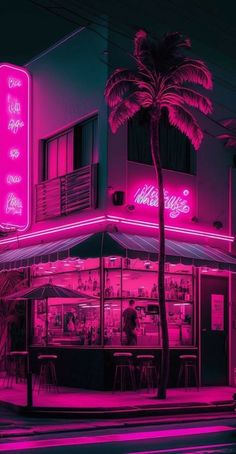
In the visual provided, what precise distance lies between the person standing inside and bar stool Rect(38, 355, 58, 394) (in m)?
2.15

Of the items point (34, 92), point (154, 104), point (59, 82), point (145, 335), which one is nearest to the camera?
point (154, 104)

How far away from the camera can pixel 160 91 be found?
61.8 ft

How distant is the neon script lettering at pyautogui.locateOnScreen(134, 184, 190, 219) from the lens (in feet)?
70.1

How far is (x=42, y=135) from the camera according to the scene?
80.2 ft

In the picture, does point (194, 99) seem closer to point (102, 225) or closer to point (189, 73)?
point (189, 73)

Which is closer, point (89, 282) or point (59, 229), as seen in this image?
point (89, 282)

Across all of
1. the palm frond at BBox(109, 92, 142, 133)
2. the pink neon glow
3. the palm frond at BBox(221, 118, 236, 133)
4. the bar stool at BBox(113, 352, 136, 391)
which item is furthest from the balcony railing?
the pink neon glow

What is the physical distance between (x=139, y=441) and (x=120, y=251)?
7.45 meters

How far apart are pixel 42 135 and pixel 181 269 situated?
650cm

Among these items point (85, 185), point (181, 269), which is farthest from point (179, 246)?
point (85, 185)

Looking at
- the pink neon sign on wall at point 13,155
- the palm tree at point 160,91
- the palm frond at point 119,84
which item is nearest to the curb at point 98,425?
the palm tree at point 160,91

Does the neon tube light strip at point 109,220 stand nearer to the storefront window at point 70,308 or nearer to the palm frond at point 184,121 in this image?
the storefront window at point 70,308

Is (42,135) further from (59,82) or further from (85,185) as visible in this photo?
(85,185)

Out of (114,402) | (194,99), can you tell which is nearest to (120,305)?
(114,402)
